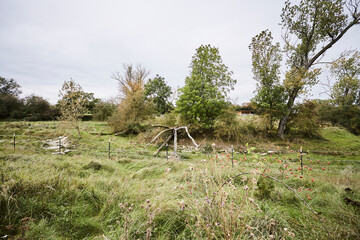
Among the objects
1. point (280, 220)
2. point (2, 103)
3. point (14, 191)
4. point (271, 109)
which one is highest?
point (2, 103)

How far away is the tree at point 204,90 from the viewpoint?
1238cm

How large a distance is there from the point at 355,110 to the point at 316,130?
8.16 m

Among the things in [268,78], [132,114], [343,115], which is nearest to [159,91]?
[132,114]

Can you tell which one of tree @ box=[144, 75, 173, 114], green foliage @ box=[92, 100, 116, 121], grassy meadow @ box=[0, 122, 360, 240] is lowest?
grassy meadow @ box=[0, 122, 360, 240]

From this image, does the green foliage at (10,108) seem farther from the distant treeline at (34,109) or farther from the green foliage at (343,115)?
the green foliage at (343,115)

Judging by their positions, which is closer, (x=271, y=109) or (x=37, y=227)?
(x=37, y=227)

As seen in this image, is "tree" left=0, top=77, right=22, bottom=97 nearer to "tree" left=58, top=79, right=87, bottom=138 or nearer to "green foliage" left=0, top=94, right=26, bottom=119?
"green foliage" left=0, top=94, right=26, bottom=119

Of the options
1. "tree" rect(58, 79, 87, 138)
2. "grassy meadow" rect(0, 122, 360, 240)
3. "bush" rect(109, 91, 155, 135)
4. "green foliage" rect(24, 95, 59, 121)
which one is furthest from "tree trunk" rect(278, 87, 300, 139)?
"green foliage" rect(24, 95, 59, 121)

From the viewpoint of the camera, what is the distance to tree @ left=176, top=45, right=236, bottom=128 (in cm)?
1238

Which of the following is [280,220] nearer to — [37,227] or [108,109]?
[37,227]

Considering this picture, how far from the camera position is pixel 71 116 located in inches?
512

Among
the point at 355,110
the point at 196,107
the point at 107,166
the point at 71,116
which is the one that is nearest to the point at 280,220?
the point at 107,166

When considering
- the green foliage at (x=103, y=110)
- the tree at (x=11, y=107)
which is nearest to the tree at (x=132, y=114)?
the green foliage at (x=103, y=110)

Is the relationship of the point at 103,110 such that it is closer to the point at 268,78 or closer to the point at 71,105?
the point at 71,105
